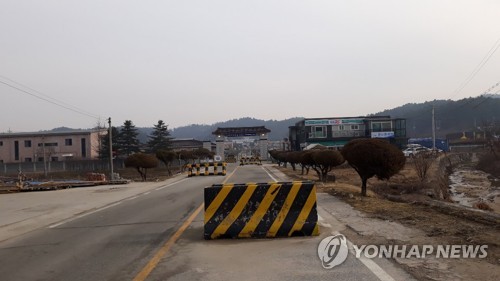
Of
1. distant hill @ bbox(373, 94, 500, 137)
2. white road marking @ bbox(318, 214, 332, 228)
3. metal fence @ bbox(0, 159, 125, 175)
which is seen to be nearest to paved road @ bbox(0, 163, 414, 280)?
white road marking @ bbox(318, 214, 332, 228)

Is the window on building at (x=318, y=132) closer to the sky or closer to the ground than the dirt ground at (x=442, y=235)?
closer to the sky

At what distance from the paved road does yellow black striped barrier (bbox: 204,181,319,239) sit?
1.13 ft

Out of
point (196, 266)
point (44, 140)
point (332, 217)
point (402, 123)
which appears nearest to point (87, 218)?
point (332, 217)

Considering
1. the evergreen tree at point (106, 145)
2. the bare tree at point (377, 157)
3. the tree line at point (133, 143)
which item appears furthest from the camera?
the evergreen tree at point (106, 145)

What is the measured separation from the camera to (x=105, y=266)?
7.71m

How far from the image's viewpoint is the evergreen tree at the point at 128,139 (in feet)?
312

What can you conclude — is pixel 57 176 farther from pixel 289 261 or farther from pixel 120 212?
pixel 289 261

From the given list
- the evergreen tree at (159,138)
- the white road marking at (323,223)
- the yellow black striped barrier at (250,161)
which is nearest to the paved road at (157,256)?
the white road marking at (323,223)

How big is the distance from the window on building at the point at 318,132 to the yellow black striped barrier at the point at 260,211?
7885 centimetres

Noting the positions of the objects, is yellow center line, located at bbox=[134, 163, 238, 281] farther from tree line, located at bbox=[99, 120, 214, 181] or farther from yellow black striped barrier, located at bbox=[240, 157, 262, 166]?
yellow black striped barrier, located at bbox=[240, 157, 262, 166]

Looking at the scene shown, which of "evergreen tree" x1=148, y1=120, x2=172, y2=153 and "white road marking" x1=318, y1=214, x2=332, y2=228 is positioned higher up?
"evergreen tree" x1=148, y1=120, x2=172, y2=153

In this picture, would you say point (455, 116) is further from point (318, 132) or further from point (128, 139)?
point (128, 139)

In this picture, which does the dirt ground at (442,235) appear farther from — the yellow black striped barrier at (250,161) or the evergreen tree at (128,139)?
the evergreen tree at (128,139)

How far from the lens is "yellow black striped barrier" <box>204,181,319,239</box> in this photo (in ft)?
32.0
